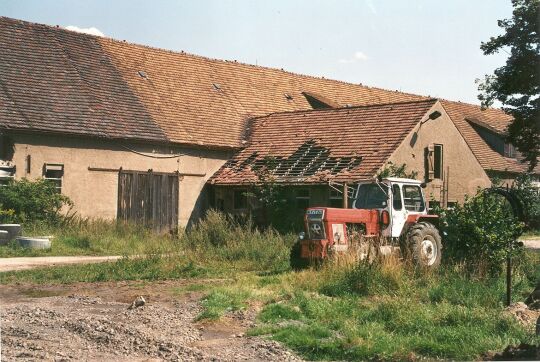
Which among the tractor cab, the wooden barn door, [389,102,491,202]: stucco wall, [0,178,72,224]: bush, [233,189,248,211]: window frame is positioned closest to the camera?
the tractor cab

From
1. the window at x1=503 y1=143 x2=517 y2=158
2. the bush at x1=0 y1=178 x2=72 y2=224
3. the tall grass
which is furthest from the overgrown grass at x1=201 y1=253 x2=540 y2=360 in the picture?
the window at x1=503 y1=143 x2=517 y2=158

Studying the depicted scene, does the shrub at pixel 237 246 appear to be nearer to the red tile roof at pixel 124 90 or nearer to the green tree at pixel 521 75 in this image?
the red tile roof at pixel 124 90

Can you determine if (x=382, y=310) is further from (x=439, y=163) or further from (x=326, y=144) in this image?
(x=439, y=163)

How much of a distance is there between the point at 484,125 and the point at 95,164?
23191 mm

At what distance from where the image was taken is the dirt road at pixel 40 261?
17969 mm

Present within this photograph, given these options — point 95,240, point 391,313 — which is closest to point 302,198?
point 95,240

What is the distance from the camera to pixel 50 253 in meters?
21.3

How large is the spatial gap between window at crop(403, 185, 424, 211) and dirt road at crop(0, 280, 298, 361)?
617cm

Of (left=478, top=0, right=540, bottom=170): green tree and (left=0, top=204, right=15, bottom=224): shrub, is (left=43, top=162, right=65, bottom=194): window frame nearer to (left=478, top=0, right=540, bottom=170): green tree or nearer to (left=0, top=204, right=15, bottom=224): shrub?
(left=0, top=204, right=15, bottom=224): shrub

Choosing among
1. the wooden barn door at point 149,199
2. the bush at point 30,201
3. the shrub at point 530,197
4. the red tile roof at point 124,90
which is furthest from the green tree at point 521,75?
the bush at point 30,201

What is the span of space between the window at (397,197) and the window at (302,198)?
1039cm

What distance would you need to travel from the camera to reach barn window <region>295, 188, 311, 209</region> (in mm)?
27969

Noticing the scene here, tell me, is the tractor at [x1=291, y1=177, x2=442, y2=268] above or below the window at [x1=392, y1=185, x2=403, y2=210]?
below

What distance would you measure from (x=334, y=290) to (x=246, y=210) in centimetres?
1624
